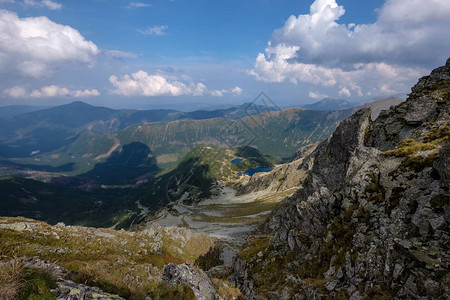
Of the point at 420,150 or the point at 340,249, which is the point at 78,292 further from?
the point at 420,150

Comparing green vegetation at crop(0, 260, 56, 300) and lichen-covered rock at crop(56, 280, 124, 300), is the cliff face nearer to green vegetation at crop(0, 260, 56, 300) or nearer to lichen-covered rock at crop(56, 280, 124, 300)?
lichen-covered rock at crop(56, 280, 124, 300)

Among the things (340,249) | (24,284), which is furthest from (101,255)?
(340,249)

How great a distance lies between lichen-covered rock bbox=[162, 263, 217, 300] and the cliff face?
708cm

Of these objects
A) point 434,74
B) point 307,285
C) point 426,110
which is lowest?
point 307,285

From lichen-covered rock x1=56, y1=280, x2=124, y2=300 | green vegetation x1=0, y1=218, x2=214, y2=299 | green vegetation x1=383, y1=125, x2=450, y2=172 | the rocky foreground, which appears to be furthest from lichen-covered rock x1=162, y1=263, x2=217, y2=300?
green vegetation x1=383, y1=125, x2=450, y2=172

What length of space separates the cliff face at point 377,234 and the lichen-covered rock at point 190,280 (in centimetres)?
708

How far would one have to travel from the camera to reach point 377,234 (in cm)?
1936

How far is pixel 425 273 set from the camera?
554 inches

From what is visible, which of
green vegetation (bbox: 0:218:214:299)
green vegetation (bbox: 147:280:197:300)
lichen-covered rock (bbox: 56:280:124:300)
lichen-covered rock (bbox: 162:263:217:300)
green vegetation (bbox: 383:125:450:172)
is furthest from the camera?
green vegetation (bbox: 383:125:450:172)

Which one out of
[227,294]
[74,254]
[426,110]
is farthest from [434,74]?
[74,254]

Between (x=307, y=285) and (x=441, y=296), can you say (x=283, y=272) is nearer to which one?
(x=307, y=285)

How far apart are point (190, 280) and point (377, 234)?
17970 mm

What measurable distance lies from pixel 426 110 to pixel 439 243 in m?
33.5

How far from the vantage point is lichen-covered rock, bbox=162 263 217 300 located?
64.8ft
